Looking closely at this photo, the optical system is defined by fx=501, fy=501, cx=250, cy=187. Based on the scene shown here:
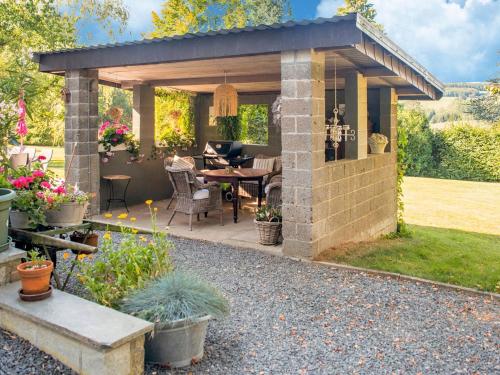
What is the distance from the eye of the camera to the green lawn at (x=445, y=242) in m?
6.51

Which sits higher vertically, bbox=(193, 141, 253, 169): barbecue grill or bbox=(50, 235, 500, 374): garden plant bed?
bbox=(193, 141, 253, 169): barbecue grill

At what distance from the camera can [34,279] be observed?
11.1ft

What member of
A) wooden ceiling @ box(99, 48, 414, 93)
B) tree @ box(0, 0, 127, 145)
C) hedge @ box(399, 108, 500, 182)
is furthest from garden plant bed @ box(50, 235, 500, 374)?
hedge @ box(399, 108, 500, 182)

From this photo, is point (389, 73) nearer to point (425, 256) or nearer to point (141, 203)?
point (425, 256)

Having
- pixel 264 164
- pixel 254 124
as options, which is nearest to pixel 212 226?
pixel 264 164

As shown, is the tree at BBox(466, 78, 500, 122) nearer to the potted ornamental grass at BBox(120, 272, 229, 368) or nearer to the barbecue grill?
the barbecue grill

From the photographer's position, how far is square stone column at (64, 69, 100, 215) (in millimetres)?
7984

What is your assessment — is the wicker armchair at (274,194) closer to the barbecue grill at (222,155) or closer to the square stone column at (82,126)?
the square stone column at (82,126)

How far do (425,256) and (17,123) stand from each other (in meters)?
6.69

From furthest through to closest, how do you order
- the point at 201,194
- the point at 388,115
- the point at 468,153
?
the point at 468,153, the point at 388,115, the point at 201,194

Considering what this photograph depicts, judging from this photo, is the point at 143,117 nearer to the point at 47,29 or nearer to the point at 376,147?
the point at 376,147

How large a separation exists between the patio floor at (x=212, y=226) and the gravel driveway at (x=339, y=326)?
1.09 metres

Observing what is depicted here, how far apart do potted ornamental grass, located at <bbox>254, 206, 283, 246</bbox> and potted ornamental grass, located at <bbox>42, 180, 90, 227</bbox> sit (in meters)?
2.69

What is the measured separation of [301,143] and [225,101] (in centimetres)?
327
